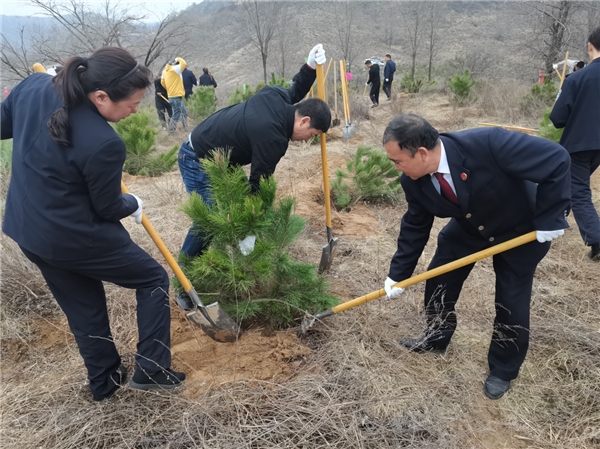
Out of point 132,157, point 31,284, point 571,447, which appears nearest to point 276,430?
point 571,447

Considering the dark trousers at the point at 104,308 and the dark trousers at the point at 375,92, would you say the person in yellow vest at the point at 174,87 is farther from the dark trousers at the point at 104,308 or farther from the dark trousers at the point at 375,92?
the dark trousers at the point at 104,308

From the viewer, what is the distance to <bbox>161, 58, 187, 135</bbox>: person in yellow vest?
861 centimetres

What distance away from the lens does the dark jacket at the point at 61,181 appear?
1.54 meters

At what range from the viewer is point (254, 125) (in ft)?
8.01

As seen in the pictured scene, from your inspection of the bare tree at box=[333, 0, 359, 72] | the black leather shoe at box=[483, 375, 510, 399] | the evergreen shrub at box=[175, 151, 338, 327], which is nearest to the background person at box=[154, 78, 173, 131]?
the evergreen shrub at box=[175, 151, 338, 327]

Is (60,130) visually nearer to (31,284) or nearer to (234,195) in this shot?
(234,195)

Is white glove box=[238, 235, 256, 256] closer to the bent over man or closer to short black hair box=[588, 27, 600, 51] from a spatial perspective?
the bent over man

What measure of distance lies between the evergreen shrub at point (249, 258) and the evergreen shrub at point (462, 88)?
9.89 meters

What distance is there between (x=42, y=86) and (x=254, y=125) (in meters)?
1.13

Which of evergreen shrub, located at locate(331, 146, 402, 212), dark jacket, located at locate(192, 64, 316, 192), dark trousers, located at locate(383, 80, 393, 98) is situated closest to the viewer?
dark jacket, located at locate(192, 64, 316, 192)

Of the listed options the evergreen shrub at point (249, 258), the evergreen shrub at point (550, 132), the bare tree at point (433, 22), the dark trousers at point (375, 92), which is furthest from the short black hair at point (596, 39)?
the bare tree at point (433, 22)

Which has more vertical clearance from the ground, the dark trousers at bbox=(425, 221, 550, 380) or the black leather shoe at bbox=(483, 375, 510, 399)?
the dark trousers at bbox=(425, 221, 550, 380)

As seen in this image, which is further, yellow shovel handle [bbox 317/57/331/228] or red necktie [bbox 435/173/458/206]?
yellow shovel handle [bbox 317/57/331/228]

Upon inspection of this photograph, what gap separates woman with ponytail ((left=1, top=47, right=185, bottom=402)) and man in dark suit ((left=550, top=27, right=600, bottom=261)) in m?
3.51
